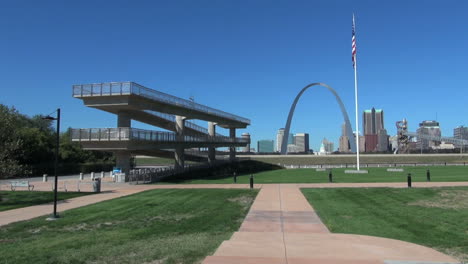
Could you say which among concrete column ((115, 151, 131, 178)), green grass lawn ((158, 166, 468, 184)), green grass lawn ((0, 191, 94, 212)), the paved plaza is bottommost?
green grass lawn ((0, 191, 94, 212))

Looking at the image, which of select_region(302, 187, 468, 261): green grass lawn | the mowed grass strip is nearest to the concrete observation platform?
the mowed grass strip

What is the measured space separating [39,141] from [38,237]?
167 ft

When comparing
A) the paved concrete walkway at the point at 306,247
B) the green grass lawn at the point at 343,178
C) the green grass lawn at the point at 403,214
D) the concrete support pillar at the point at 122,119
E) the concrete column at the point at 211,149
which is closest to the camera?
the paved concrete walkway at the point at 306,247

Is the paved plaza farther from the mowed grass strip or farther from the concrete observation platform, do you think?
the concrete observation platform

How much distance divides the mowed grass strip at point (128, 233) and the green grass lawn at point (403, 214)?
12.7 feet

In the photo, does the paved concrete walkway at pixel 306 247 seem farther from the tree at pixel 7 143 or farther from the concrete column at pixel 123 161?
the concrete column at pixel 123 161

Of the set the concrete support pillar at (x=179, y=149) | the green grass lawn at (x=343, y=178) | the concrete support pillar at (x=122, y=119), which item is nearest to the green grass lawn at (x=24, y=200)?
the green grass lawn at (x=343, y=178)

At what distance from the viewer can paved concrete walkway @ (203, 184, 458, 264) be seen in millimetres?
7922

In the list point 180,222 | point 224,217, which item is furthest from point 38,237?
point 224,217

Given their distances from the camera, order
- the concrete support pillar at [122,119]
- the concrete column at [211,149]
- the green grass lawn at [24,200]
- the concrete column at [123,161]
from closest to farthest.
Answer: the green grass lawn at [24,200], the concrete support pillar at [122,119], the concrete column at [123,161], the concrete column at [211,149]

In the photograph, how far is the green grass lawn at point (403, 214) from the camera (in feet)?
34.4

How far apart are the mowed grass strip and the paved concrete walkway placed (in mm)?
604

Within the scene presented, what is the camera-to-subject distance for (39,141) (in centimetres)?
5631

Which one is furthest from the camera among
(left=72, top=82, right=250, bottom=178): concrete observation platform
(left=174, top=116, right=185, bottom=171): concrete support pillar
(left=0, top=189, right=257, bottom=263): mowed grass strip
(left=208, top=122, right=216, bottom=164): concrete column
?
(left=208, top=122, right=216, bottom=164): concrete column
